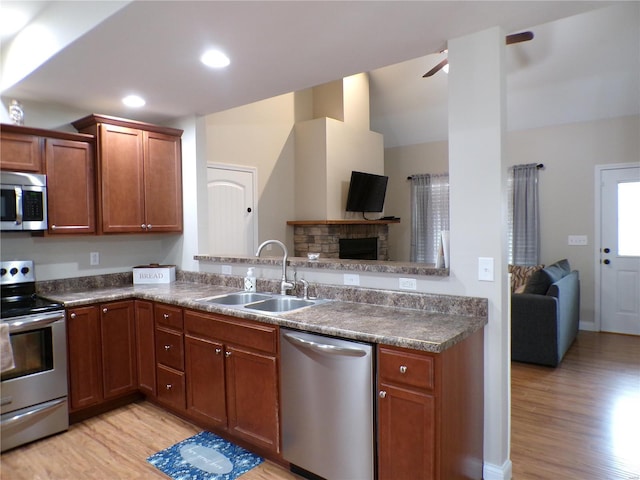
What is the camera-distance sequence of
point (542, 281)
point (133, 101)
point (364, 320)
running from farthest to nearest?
point (542, 281), point (133, 101), point (364, 320)

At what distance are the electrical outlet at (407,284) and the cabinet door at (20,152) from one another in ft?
8.94

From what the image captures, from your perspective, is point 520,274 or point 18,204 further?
point 520,274

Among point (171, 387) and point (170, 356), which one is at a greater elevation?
point (170, 356)

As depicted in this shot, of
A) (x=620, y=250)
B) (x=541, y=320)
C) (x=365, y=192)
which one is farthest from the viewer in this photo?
(x=365, y=192)

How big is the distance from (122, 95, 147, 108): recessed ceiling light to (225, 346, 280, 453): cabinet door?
2134mm

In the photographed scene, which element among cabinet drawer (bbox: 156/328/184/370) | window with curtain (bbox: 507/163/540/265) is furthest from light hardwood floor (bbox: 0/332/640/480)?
window with curtain (bbox: 507/163/540/265)

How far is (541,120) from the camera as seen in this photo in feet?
18.7

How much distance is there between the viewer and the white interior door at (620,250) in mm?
5230

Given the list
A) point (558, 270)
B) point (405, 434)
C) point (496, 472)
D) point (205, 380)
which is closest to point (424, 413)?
point (405, 434)

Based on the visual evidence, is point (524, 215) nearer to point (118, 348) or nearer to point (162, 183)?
point (162, 183)

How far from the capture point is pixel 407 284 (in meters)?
2.55

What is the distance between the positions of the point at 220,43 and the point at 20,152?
177 cm

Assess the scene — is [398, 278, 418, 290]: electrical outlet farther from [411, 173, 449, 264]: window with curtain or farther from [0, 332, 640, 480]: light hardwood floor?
[411, 173, 449, 264]: window with curtain

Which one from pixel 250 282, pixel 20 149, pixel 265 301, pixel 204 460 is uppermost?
pixel 20 149
